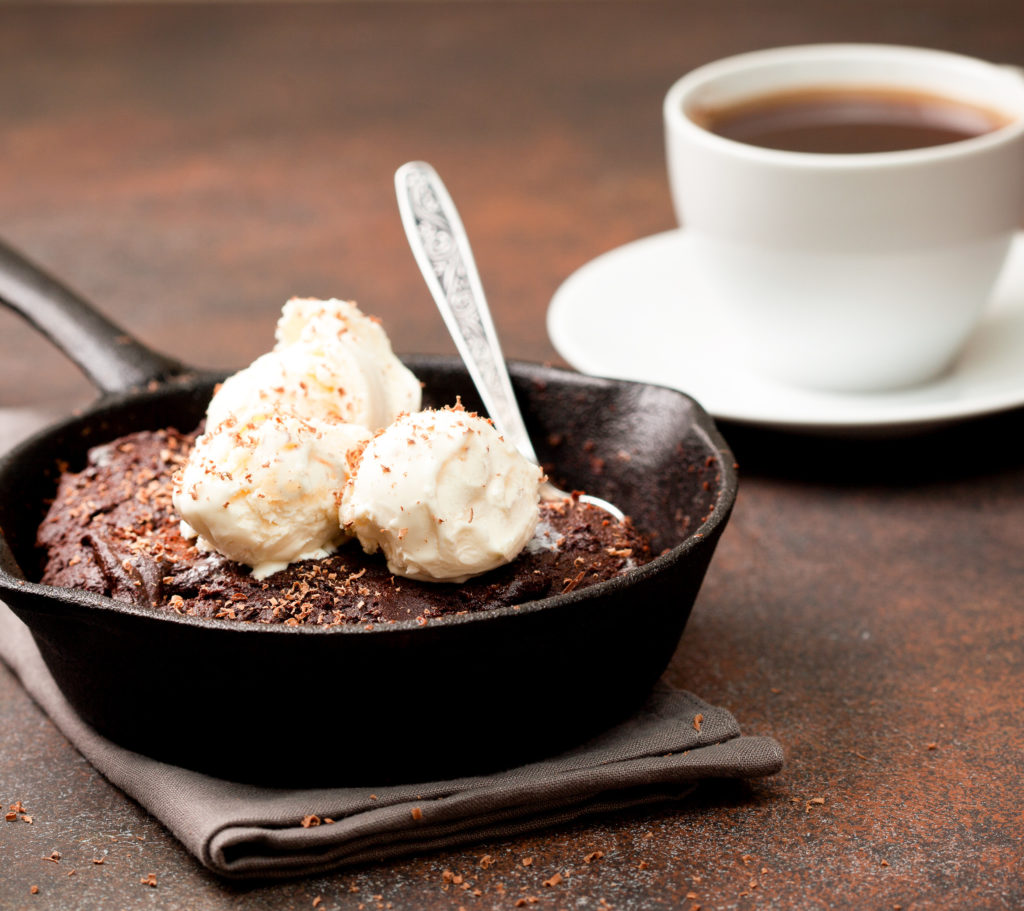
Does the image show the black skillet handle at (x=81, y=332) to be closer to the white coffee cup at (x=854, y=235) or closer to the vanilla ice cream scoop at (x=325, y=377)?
the vanilla ice cream scoop at (x=325, y=377)

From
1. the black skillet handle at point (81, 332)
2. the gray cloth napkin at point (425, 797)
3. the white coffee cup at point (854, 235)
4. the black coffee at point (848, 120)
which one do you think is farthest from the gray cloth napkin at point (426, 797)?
the black coffee at point (848, 120)

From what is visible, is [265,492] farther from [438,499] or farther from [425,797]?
[425,797]

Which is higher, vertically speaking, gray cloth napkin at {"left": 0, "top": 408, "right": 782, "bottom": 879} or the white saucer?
gray cloth napkin at {"left": 0, "top": 408, "right": 782, "bottom": 879}

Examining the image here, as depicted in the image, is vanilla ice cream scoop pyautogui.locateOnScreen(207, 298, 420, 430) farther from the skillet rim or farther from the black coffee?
the black coffee

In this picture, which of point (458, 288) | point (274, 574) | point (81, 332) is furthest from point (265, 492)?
point (81, 332)

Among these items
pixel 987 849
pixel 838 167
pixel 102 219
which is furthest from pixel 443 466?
pixel 102 219

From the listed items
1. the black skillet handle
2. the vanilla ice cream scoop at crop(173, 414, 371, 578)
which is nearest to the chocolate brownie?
the vanilla ice cream scoop at crop(173, 414, 371, 578)

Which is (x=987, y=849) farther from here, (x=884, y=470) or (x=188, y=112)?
(x=188, y=112)
